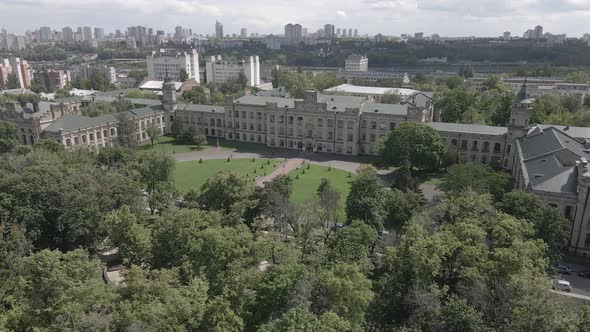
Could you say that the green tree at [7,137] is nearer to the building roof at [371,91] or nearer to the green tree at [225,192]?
the green tree at [225,192]

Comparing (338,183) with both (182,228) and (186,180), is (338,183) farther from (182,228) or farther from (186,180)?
(182,228)

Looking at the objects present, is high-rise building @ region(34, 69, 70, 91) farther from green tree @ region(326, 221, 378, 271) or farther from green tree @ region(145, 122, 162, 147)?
green tree @ region(326, 221, 378, 271)

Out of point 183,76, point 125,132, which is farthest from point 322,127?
point 183,76

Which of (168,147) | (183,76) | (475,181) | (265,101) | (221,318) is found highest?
(183,76)

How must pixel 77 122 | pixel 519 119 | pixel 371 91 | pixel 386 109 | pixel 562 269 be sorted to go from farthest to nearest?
pixel 371 91
pixel 386 109
pixel 77 122
pixel 519 119
pixel 562 269

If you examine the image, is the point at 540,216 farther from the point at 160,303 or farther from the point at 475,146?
the point at 475,146
